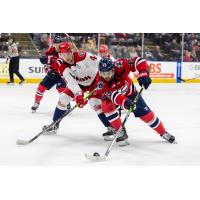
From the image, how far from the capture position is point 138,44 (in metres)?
10.9

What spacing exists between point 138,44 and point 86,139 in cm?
→ 749

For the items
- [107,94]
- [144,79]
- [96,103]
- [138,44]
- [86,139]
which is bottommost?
[86,139]

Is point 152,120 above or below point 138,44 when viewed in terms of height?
below

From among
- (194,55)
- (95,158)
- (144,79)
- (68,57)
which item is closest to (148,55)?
(194,55)

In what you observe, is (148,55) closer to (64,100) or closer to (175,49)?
(175,49)

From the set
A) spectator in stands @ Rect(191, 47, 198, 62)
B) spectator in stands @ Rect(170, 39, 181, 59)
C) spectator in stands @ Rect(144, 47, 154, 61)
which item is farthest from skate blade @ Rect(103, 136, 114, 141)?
spectator in stands @ Rect(191, 47, 198, 62)

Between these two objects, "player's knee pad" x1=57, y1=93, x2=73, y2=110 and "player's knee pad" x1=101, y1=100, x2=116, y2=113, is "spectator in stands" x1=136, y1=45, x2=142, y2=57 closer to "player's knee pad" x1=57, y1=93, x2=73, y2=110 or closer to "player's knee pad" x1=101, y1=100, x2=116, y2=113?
"player's knee pad" x1=57, y1=93, x2=73, y2=110

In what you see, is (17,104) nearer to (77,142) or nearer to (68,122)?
(68,122)

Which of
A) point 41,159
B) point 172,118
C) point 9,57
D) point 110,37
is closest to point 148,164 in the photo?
point 41,159

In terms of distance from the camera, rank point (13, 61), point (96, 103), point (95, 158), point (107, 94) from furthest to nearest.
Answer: point (13, 61)
point (96, 103)
point (107, 94)
point (95, 158)

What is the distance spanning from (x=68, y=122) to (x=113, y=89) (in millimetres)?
1378

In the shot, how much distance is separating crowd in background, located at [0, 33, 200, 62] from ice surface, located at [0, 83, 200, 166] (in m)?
4.29

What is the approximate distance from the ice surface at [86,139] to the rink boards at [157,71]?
3567 mm

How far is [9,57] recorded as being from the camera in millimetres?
9180
